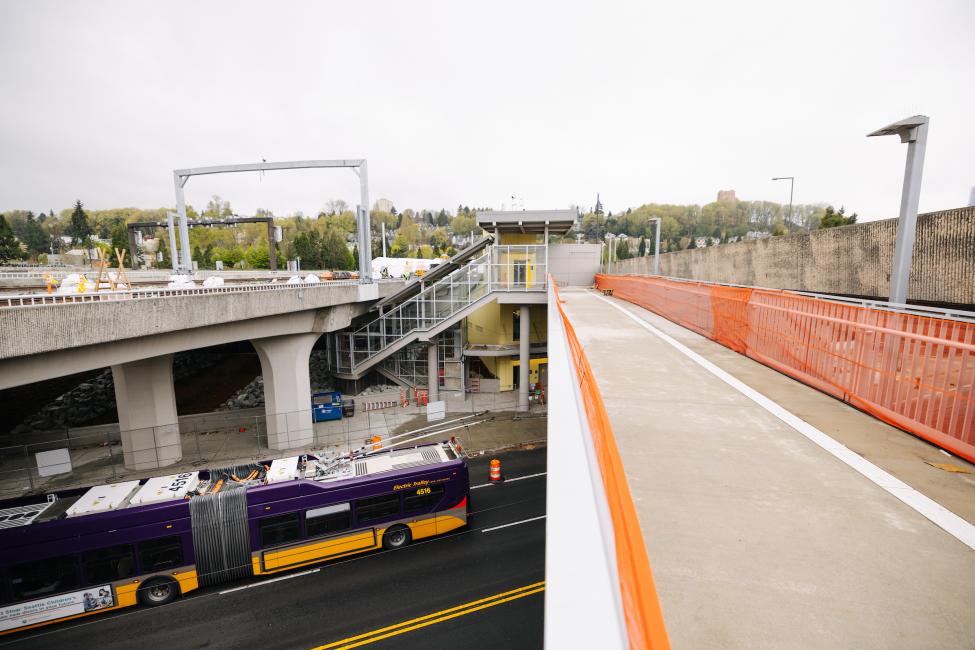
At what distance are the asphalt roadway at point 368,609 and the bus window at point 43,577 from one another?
102 centimetres

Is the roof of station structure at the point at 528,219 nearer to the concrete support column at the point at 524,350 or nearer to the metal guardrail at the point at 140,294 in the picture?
the concrete support column at the point at 524,350

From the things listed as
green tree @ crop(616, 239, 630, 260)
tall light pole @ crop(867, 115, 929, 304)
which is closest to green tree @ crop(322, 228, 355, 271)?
green tree @ crop(616, 239, 630, 260)

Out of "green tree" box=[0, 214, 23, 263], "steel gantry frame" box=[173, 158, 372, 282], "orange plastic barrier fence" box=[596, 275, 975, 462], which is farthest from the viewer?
"green tree" box=[0, 214, 23, 263]

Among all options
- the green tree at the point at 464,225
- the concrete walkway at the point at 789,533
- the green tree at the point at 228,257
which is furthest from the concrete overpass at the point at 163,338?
the green tree at the point at 464,225

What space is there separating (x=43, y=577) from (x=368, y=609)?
7165 mm

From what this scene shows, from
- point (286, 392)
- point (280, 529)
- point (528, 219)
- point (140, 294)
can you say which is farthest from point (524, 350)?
point (140, 294)

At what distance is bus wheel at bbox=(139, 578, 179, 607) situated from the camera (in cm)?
978

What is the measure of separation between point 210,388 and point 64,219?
121006 mm

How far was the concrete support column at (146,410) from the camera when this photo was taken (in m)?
15.8

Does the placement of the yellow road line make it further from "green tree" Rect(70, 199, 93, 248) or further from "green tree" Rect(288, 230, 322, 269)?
"green tree" Rect(70, 199, 93, 248)

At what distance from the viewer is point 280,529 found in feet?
34.7

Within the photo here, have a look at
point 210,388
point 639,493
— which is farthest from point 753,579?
point 210,388

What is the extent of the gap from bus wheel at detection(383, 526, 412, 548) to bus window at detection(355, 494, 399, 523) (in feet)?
1.78

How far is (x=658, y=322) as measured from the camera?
1413 cm
